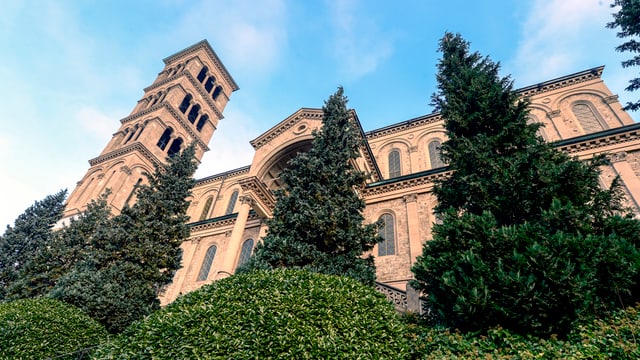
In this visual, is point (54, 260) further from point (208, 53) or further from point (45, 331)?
point (208, 53)

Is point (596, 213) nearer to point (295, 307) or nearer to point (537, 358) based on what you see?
point (537, 358)

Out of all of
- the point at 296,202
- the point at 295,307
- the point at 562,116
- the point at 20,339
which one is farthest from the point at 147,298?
the point at 562,116

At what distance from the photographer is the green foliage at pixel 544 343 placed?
168 inches

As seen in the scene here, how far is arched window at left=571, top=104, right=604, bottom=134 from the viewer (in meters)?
18.8

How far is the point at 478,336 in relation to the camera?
5.45 meters

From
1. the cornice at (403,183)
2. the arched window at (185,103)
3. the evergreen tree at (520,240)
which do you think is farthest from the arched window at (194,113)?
the evergreen tree at (520,240)

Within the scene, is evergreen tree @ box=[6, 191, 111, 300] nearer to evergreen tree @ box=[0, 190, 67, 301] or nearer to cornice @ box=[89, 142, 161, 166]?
evergreen tree @ box=[0, 190, 67, 301]

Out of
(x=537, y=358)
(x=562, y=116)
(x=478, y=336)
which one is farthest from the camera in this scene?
(x=562, y=116)

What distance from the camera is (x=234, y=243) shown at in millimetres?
15367

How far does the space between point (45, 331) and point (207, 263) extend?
14.4 metres

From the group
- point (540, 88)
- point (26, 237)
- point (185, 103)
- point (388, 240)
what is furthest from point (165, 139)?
point (540, 88)

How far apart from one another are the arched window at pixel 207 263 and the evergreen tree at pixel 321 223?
13804 millimetres

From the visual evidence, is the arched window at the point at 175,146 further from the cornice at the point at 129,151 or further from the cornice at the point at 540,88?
the cornice at the point at 540,88

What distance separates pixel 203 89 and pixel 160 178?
27252mm
